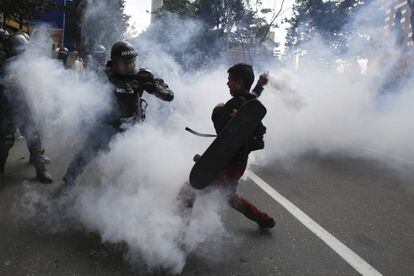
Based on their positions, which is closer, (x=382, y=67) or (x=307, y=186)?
(x=307, y=186)

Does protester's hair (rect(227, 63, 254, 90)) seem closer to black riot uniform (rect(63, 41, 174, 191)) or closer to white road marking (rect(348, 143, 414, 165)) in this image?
black riot uniform (rect(63, 41, 174, 191))

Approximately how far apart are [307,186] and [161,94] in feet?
8.01

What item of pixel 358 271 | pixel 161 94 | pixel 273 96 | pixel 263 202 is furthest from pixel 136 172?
pixel 273 96

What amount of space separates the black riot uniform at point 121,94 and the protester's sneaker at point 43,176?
805 mm

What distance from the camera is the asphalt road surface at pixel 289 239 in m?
2.85

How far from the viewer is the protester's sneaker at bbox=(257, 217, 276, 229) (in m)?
3.47

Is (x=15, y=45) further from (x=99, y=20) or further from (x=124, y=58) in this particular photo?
(x=99, y=20)

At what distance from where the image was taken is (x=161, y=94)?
3.91m

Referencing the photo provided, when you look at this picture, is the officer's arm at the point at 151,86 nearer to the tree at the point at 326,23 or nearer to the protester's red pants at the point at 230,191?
the protester's red pants at the point at 230,191

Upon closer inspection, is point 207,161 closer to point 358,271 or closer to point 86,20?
point 358,271

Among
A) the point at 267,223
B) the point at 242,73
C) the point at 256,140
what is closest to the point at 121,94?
the point at 242,73

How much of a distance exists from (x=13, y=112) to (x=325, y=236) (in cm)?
395

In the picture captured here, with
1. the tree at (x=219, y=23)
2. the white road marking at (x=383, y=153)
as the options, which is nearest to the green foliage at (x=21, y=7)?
the white road marking at (x=383, y=153)

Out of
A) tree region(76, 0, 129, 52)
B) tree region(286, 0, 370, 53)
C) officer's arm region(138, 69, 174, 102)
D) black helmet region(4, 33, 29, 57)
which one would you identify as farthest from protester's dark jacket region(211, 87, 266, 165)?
tree region(286, 0, 370, 53)
